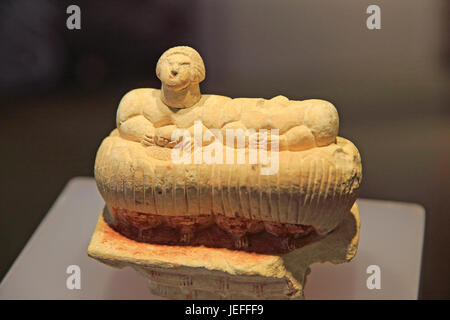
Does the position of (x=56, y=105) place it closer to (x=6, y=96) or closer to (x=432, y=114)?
(x=6, y=96)

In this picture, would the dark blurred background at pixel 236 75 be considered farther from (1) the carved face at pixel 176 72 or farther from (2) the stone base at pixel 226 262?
(1) the carved face at pixel 176 72

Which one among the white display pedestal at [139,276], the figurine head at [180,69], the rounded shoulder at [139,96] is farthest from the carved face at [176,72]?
the white display pedestal at [139,276]

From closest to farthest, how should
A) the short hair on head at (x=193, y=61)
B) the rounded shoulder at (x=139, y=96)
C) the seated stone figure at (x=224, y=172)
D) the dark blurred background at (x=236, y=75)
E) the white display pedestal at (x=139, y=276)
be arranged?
1. the seated stone figure at (x=224, y=172)
2. the short hair on head at (x=193, y=61)
3. the rounded shoulder at (x=139, y=96)
4. the white display pedestal at (x=139, y=276)
5. the dark blurred background at (x=236, y=75)

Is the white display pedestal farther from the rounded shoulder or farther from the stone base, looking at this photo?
the rounded shoulder

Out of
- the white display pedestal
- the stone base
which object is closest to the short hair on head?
the stone base

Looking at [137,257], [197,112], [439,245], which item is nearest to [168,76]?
[197,112]

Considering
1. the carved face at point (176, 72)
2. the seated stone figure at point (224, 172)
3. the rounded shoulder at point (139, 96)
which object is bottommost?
the seated stone figure at point (224, 172)

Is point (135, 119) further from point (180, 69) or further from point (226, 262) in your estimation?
point (226, 262)
